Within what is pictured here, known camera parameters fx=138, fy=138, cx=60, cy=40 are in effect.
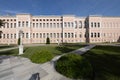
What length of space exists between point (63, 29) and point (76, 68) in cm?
5550

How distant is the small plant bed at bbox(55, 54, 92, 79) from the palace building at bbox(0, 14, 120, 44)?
2130 inches

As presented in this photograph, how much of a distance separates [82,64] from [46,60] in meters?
Answer: 5.35

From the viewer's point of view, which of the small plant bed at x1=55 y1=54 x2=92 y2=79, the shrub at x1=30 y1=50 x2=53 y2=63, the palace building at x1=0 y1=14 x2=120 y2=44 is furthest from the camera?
the palace building at x1=0 y1=14 x2=120 y2=44

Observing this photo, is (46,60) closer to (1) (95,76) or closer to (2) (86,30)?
(1) (95,76)

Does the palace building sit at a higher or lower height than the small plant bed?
higher

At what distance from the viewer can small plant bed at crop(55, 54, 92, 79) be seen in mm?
6905

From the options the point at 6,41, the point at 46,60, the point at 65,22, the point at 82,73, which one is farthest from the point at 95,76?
the point at 6,41

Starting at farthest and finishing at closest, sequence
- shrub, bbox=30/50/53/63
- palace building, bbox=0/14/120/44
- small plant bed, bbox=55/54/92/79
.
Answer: palace building, bbox=0/14/120/44 < shrub, bbox=30/50/53/63 < small plant bed, bbox=55/54/92/79

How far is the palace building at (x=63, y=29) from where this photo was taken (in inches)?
2393

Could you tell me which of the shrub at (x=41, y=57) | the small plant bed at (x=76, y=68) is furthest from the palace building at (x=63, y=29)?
the small plant bed at (x=76, y=68)

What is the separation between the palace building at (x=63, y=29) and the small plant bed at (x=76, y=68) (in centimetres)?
5411

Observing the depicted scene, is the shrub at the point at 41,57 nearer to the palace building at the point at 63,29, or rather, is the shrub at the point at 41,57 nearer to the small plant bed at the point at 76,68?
the small plant bed at the point at 76,68

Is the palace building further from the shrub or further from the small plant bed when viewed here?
the small plant bed

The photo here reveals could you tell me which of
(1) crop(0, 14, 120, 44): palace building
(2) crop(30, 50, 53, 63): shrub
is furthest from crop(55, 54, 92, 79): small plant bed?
(1) crop(0, 14, 120, 44): palace building
